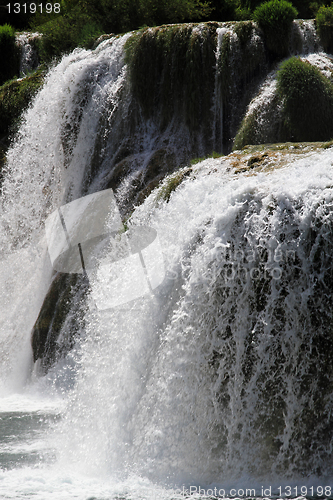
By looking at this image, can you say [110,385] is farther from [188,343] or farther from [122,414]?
[188,343]

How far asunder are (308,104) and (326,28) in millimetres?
2215

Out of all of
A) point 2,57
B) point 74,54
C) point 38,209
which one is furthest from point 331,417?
point 2,57

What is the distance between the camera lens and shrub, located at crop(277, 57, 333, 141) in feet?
23.5

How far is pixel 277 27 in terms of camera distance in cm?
833

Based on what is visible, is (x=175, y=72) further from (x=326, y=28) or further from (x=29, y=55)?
(x=29, y=55)

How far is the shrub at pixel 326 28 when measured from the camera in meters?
8.54

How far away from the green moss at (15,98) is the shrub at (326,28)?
5.43 metres

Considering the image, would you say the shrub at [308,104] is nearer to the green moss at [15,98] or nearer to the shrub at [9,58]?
the green moss at [15,98]

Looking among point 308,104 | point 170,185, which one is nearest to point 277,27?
point 308,104

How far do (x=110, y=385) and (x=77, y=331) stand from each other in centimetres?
205

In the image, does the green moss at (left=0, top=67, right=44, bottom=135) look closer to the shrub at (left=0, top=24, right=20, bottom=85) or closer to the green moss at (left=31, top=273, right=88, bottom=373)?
the shrub at (left=0, top=24, right=20, bottom=85)

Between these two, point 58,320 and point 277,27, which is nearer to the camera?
point 58,320

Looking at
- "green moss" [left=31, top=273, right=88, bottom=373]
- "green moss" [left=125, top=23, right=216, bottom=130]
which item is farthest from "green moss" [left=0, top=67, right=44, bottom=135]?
"green moss" [left=31, top=273, right=88, bottom=373]

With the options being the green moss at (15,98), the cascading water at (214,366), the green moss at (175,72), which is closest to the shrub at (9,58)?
the green moss at (15,98)
